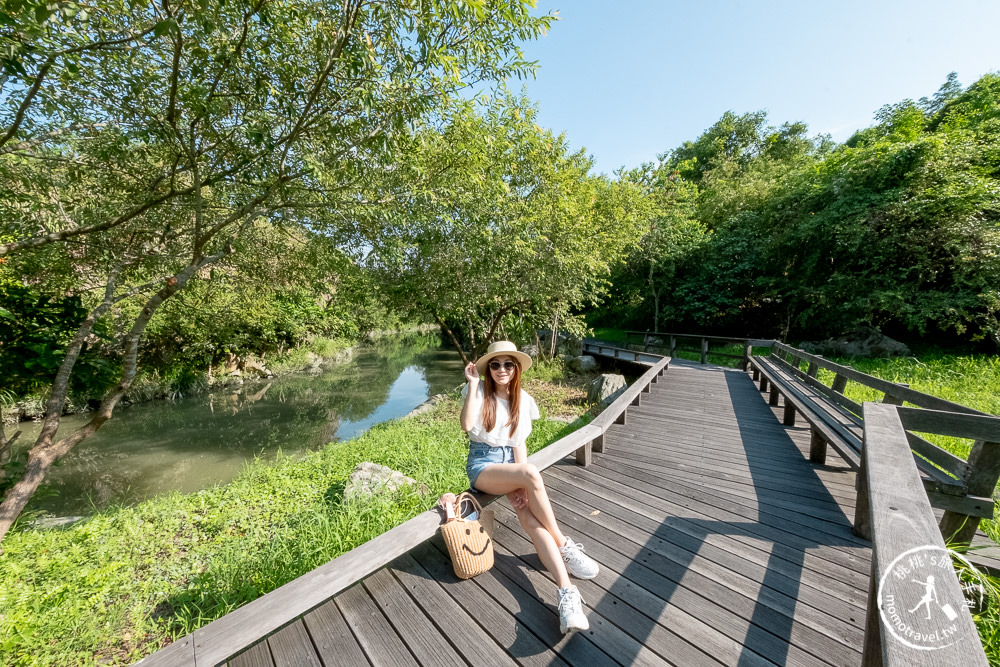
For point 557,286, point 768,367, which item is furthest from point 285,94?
point 768,367

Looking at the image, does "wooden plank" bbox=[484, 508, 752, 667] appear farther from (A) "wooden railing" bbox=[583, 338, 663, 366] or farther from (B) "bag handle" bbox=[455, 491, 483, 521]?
(A) "wooden railing" bbox=[583, 338, 663, 366]

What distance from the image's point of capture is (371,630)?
6.13 ft

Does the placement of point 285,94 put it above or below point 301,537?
above

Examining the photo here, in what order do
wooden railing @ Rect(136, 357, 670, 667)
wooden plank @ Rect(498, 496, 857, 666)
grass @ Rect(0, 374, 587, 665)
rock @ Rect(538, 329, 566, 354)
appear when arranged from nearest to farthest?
wooden railing @ Rect(136, 357, 670, 667), wooden plank @ Rect(498, 496, 857, 666), grass @ Rect(0, 374, 587, 665), rock @ Rect(538, 329, 566, 354)

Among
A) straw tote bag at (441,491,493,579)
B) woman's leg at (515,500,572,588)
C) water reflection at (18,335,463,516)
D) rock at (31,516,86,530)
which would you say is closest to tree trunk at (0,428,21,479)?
rock at (31,516,86,530)

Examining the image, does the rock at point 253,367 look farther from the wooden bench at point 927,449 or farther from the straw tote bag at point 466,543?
the wooden bench at point 927,449

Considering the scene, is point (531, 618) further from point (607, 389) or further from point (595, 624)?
point (607, 389)

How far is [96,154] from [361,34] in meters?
3.35

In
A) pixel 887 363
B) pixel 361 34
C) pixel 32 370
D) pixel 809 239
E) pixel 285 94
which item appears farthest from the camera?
pixel 809 239

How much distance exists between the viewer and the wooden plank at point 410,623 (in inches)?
68.0

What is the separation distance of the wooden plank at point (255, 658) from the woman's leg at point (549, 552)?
141 cm

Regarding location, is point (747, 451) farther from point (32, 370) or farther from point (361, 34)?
point (32, 370)

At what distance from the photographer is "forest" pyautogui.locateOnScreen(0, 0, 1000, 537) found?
133 inches

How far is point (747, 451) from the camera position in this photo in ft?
13.3
